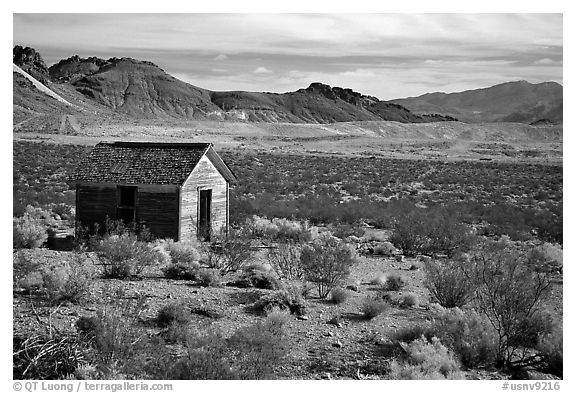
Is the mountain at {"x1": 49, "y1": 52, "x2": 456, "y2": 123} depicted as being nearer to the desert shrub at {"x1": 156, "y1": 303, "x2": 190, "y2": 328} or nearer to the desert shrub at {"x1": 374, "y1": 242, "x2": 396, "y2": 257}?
the desert shrub at {"x1": 374, "y1": 242, "x2": 396, "y2": 257}

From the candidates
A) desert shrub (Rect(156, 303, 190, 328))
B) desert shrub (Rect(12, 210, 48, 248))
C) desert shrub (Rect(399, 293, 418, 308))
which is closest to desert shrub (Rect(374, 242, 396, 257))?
desert shrub (Rect(399, 293, 418, 308))

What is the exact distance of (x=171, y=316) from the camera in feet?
29.7

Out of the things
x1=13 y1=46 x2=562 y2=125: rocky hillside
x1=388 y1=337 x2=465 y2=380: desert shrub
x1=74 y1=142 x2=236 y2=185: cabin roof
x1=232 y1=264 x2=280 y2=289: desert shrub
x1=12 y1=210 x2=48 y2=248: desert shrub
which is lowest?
x1=388 y1=337 x2=465 y2=380: desert shrub

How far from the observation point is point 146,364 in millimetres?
7238

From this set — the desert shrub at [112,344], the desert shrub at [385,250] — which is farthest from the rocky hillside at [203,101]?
the desert shrub at [112,344]

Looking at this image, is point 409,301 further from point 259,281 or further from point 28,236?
point 28,236

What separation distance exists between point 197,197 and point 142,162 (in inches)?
52.4

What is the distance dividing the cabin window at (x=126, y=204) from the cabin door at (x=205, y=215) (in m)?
1.43

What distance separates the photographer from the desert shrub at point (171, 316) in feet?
29.6

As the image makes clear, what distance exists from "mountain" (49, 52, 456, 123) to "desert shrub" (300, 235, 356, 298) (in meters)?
104

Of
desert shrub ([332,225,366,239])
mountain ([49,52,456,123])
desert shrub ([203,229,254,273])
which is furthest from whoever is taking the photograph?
mountain ([49,52,456,123])

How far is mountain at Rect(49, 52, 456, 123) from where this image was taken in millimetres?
123562

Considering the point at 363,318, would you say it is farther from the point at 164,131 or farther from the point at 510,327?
the point at 164,131

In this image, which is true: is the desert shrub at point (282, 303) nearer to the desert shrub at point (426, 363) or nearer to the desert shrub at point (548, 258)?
the desert shrub at point (426, 363)
